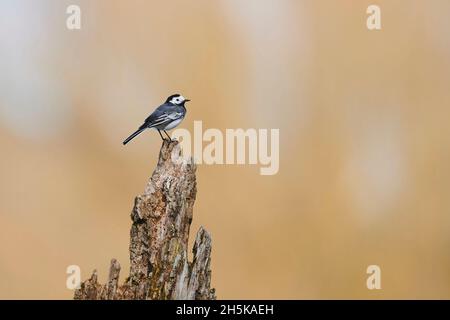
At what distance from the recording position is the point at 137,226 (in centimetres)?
942

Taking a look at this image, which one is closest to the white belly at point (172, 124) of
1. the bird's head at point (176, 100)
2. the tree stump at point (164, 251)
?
the bird's head at point (176, 100)

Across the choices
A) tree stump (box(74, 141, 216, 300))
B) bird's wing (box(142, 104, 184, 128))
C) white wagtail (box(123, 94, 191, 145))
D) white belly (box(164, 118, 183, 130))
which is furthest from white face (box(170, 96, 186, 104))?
tree stump (box(74, 141, 216, 300))

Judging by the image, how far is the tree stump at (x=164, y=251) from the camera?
919 centimetres

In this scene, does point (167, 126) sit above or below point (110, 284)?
above

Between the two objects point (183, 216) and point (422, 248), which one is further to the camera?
point (422, 248)

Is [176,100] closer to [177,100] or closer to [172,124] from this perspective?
[177,100]

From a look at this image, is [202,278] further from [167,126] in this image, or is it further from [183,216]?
[167,126]

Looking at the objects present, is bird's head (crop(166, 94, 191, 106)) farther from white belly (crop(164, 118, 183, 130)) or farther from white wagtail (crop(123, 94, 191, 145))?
white belly (crop(164, 118, 183, 130))

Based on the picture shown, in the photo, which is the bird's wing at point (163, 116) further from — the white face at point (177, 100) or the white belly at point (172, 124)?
the white face at point (177, 100)
